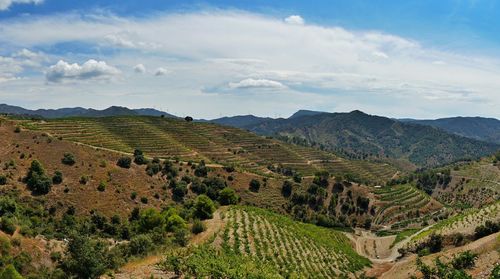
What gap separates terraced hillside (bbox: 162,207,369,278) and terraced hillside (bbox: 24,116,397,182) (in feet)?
252

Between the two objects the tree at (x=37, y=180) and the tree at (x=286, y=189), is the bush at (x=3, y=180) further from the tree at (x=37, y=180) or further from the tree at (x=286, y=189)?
the tree at (x=286, y=189)

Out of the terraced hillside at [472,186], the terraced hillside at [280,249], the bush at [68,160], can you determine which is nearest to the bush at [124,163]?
the bush at [68,160]

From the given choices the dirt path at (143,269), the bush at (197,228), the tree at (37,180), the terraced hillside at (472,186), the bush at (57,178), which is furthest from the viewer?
the terraced hillside at (472,186)

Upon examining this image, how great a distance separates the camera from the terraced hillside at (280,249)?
4372cm

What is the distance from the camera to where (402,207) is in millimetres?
131625

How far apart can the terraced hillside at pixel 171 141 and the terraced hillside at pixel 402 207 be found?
38.2 m

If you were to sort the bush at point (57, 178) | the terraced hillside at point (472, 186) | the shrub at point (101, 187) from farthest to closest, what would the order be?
the terraced hillside at point (472, 186) < the shrub at point (101, 187) < the bush at point (57, 178)

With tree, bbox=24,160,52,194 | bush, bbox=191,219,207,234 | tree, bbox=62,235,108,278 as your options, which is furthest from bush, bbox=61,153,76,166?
tree, bbox=62,235,108,278

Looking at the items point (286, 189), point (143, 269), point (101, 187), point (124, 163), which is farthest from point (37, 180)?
point (286, 189)

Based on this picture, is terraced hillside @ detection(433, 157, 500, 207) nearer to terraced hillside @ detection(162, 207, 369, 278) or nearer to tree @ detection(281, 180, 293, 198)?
tree @ detection(281, 180, 293, 198)

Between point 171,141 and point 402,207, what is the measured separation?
89.8 metres

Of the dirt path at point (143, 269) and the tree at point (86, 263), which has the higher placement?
the tree at point (86, 263)

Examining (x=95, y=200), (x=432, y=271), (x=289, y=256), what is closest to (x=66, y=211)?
(x=95, y=200)

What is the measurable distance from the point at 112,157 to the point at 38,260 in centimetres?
6514
